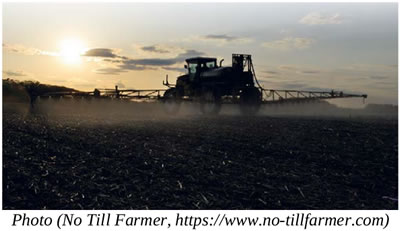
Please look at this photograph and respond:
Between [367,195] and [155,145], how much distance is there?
5925 mm

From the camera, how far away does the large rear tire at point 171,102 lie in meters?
29.9

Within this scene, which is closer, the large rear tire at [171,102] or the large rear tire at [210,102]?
the large rear tire at [210,102]

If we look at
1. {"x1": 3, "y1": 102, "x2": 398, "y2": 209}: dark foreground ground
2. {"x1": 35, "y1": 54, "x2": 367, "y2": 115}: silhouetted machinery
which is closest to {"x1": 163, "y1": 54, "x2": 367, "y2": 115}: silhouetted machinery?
{"x1": 35, "y1": 54, "x2": 367, "y2": 115}: silhouetted machinery

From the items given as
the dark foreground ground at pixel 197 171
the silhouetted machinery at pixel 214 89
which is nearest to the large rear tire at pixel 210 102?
the silhouetted machinery at pixel 214 89

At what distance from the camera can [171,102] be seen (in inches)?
1192

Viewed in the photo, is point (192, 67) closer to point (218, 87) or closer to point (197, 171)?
point (218, 87)

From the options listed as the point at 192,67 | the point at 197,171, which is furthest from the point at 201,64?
the point at 197,171

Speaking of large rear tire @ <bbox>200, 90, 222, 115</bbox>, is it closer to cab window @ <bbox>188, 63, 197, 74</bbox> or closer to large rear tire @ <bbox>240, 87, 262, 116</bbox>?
large rear tire @ <bbox>240, 87, 262, 116</bbox>

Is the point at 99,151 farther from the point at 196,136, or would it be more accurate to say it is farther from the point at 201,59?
the point at 201,59

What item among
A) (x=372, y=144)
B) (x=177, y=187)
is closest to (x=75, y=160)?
(x=177, y=187)

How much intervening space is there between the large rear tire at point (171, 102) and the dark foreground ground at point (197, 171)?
15.9 m

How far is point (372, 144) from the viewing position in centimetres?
1250

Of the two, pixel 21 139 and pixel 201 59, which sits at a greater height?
pixel 201 59

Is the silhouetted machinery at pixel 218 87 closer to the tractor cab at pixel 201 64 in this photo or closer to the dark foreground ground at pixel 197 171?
the tractor cab at pixel 201 64
